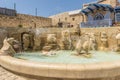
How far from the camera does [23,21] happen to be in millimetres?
21344

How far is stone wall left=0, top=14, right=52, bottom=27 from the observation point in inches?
747

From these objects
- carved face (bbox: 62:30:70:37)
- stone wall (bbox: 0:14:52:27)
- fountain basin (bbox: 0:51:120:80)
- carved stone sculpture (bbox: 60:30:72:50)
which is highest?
stone wall (bbox: 0:14:52:27)

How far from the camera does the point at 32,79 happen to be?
14.1ft

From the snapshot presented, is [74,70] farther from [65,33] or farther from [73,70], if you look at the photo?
[65,33]

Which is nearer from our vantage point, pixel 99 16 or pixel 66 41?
pixel 66 41

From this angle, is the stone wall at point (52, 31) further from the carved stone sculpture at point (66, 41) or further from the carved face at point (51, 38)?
the carved face at point (51, 38)

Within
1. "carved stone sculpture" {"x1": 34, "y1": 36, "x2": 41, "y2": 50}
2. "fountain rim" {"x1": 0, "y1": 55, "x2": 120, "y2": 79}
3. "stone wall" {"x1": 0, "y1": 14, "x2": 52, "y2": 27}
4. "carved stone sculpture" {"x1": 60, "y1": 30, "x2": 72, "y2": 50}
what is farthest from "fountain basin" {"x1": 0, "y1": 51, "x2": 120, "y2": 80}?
"stone wall" {"x1": 0, "y1": 14, "x2": 52, "y2": 27}

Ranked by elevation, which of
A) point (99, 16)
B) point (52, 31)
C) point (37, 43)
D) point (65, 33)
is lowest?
point (37, 43)

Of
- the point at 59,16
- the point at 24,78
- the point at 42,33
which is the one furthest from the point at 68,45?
the point at 59,16

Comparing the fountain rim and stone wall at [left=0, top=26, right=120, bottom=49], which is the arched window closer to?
stone wall at [left=0, top=26, right=120, bottom=49]

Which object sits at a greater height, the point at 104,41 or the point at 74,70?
the point at 104,41

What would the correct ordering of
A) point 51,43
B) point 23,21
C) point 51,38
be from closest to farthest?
point 51,38, point 51,43, point 23,21

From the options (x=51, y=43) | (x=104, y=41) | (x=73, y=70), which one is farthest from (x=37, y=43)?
(x=73, y=70)

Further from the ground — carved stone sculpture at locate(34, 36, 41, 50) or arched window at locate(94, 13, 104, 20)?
arched window at locate(94, 13, 104, 20)
